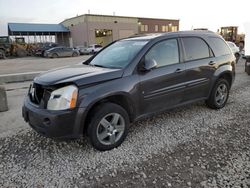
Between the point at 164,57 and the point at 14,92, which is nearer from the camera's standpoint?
the point at 164,57

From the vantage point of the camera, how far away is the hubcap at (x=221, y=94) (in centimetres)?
512

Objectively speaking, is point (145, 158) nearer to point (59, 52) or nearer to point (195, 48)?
point (195, 48)

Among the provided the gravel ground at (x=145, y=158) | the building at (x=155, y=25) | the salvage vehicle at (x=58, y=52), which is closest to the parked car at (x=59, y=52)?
the salvage vehicle at (x=58, y=52)

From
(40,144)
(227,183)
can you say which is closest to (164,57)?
(227,183)

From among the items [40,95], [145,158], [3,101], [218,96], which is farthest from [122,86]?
[3,101]

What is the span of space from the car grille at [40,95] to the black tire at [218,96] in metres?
3.48

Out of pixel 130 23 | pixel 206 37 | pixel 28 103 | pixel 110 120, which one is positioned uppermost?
pixel 130 23

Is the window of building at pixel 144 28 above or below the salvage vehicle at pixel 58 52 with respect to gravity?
above

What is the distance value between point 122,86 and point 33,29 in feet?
137

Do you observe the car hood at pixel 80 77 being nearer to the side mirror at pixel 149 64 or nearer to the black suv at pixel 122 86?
the black suv at pixel 122 86

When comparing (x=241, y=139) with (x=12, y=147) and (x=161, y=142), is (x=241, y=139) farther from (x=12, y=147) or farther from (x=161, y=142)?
(x=12, y=147)

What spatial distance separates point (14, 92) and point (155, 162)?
608 cm

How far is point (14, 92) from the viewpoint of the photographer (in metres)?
7.53

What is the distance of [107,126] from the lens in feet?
11.2
